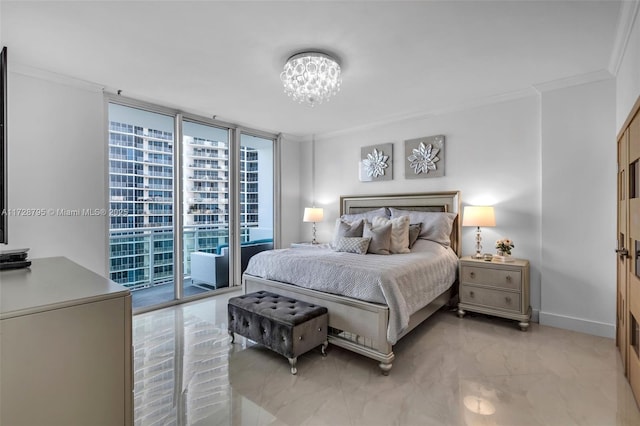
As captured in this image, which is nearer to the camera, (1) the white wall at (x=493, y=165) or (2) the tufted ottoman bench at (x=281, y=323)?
(2) the tufted ottoman bench at (x=281, y=323)

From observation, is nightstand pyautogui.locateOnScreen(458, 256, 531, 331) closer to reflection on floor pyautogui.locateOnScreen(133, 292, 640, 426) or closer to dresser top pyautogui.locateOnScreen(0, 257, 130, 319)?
reflection on floor pyautogui.locateOnScreen(133, 292, 640, 426)

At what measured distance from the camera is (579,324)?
10.1ft

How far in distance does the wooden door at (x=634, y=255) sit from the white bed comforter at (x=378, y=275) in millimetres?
1374

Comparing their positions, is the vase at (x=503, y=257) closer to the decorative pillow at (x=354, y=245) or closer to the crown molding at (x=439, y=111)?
the decorative pillow at (x=354, y=245)

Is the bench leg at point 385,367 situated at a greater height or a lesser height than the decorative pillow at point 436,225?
lesser

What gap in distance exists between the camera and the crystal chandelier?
259cm

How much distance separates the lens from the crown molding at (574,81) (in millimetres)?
2951

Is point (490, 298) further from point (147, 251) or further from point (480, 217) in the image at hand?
point (147, 251)

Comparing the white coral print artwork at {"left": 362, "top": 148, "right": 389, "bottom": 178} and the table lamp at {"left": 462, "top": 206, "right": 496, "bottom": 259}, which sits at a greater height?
the white coral print artwork at {"left": 362, "top": 148, "right": 389, "bottom": 178}

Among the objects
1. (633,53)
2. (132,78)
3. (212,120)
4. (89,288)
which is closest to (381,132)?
(212,120)

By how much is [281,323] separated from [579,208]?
123 inches

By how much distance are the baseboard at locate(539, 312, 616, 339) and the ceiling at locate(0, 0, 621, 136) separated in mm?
2447

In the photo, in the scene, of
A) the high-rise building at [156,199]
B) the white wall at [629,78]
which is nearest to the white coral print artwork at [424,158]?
the white wall at [629,78]

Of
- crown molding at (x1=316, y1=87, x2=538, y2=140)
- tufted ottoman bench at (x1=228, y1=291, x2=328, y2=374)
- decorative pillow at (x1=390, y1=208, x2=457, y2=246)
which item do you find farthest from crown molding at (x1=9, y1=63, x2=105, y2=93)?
decorative pillow at (x1=390, y1=208, x2=457, y2=246)
